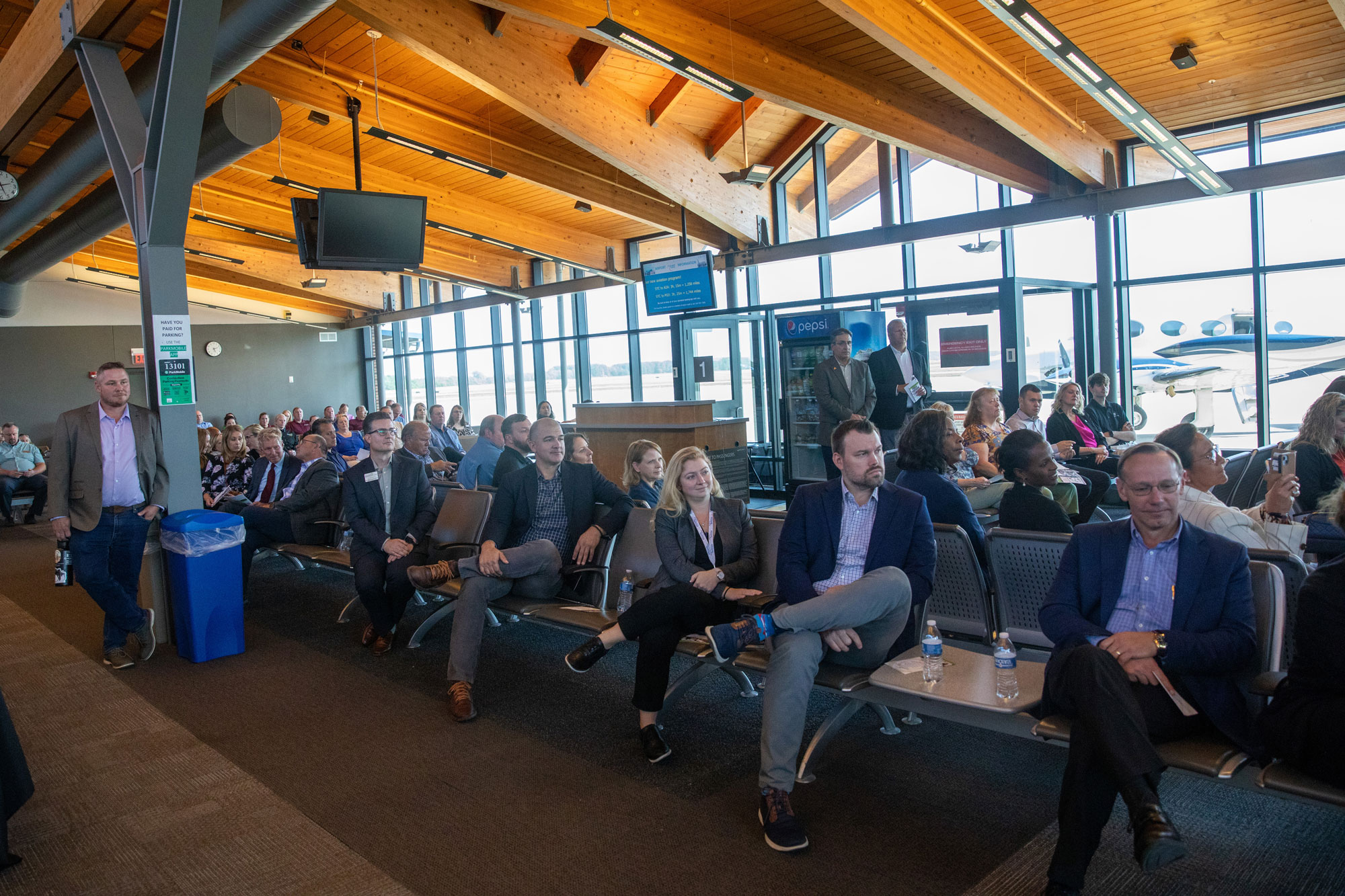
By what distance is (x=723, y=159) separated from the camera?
Result: 34.1 feet

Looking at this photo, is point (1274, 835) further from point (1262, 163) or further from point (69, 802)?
point (1262, 163)

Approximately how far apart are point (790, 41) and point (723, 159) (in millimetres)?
3009

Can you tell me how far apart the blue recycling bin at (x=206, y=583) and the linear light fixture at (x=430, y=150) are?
197 inches

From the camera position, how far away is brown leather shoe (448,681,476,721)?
146 inches

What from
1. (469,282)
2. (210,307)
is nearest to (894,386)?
(469,282)

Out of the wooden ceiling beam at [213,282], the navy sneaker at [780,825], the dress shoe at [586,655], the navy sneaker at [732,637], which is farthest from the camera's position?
the wooden ceiling beam at [213,282]

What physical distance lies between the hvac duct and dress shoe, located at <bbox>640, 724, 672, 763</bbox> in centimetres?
527

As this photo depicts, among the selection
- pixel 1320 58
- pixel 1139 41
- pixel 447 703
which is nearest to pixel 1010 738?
pixel 447 703

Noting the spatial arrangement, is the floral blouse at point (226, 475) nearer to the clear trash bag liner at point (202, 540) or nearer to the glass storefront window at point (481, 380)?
the clear trash bag liner at point (202, 540)

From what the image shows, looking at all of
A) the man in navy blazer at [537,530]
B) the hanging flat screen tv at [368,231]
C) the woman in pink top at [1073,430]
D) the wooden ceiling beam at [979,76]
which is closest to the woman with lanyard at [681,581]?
the man in navy blazer at [537,530]

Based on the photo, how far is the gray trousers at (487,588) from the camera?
393 centimetres

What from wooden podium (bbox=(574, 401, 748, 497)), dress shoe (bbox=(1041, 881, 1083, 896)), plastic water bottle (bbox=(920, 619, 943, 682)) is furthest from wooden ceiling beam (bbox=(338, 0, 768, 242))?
dress shoe (bbox=(1041, 881, 1083, 896))

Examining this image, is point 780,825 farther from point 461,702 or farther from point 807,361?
point 807,361

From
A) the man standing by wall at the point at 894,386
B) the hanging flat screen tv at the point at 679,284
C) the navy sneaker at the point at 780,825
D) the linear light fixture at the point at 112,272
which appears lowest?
the navy sneaker at the point at 780,825
